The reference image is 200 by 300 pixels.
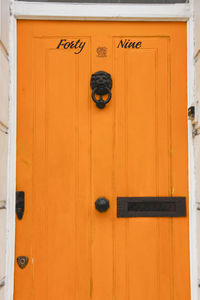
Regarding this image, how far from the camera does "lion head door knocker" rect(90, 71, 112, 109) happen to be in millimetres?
1719

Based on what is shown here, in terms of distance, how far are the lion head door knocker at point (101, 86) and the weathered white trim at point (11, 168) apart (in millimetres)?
476

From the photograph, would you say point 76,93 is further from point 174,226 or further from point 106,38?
point 174,226

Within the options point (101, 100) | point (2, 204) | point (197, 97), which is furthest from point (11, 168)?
point (197, 97)

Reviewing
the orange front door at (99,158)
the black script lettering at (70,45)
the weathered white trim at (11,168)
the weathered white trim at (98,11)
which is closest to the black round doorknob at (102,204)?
the orange front door at (99,158)

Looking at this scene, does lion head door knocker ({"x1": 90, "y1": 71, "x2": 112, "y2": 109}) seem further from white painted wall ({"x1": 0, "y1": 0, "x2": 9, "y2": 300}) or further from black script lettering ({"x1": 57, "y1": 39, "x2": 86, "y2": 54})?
white painted wall ({"x1": 0, "y1": 0, "x2": 9, "y2": 300})

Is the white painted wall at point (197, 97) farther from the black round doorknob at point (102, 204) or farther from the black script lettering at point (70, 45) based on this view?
the black script lettering at point (70, 45)

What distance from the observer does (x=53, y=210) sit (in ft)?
5.67

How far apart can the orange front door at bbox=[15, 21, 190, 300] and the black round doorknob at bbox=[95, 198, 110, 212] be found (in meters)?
0.05

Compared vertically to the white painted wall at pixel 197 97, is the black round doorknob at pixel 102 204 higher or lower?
lower

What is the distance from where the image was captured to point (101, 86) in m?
1.72

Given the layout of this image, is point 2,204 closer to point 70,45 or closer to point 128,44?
point 70,45

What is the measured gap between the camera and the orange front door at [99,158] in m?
1.72

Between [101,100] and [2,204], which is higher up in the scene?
[101,100]

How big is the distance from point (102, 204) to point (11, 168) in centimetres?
57
